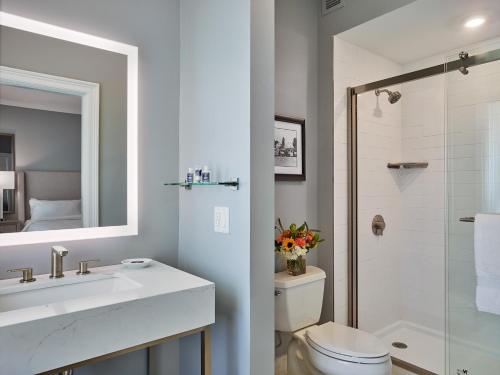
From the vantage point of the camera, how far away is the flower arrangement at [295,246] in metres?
1.95

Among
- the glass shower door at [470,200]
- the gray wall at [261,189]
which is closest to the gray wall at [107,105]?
the gray wall at [261,189]

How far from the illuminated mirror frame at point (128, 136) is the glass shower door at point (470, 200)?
69.1 inches

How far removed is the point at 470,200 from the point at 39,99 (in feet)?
7.38

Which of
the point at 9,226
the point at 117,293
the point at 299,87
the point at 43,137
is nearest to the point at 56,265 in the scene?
the point at 9,226

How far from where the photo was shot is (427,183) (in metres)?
2.92

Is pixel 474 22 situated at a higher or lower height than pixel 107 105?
higher

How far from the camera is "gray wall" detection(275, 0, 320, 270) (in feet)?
7.41

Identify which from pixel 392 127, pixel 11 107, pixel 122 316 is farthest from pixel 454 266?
pixel 11 107

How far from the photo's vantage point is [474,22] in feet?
7.38

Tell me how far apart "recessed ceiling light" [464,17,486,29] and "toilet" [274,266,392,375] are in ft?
6.05

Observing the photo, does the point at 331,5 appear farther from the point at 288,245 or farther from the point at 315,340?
the point at 315,340

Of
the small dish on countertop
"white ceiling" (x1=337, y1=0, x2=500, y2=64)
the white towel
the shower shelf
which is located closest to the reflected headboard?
the small dish on countertop

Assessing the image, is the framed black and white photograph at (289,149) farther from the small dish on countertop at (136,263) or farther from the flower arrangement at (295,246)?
the small dish on countertop at (136,263)

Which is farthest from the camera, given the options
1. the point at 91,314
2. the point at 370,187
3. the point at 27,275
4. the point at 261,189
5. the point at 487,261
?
the point at 370,187
